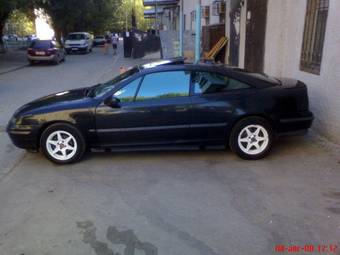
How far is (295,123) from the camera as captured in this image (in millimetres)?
5668

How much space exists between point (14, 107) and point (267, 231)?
336 inches

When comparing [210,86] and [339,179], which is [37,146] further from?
[339,179]

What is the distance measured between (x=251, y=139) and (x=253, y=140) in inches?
1.3

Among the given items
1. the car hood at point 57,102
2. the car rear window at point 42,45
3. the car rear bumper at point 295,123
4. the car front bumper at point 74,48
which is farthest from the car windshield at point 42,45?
the car rear bumper at point 295,123

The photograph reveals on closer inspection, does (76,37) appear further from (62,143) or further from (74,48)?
(62,143)

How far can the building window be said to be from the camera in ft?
21.9

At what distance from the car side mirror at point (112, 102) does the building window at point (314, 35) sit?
3623 millimetres

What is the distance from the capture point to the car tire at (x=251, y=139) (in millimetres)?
5570

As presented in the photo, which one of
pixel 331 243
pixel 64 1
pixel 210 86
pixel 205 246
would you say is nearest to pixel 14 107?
pixel 210 86

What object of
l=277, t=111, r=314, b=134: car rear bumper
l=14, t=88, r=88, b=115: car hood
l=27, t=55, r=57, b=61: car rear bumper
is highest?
l=14, t=88, r=88, b=115: car hood

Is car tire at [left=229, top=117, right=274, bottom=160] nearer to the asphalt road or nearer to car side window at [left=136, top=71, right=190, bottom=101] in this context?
the asphalt road
